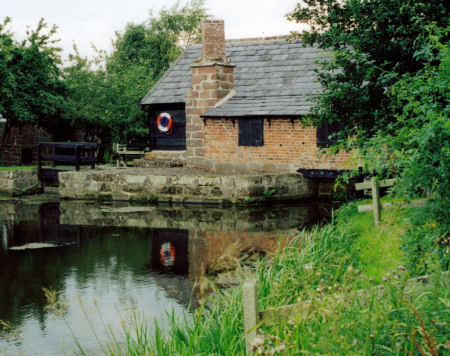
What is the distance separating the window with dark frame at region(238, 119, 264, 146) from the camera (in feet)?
78.9

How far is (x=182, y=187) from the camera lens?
20.6 metres

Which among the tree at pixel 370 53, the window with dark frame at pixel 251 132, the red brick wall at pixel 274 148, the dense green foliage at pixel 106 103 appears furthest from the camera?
the dense green foliage at pixel 106 103

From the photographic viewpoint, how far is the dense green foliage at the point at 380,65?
26.0 feet

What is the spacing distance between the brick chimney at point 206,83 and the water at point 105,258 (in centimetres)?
617

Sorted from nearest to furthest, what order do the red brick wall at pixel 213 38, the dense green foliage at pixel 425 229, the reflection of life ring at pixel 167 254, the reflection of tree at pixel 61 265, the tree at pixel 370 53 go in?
the dense green foliage at pixel 425 229, the reflection of tree at pixel 61 265, the tree at pixel 370 53, the reflection of life ring at pixel 167 254, the red brick wall at pixel 213 38

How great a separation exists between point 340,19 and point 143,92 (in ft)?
83.7

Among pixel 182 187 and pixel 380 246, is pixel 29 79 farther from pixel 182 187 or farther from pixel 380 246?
pixel 380 246

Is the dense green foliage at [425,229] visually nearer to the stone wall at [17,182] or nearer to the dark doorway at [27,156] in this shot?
the stone wall at [17,182]

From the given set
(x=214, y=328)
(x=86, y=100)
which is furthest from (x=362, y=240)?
(x=86, y=100)

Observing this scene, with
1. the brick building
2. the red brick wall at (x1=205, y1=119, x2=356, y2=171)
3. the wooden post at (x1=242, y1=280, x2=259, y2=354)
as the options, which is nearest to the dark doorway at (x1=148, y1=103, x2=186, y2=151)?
the brick building

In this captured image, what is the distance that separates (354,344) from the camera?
4.16 metres

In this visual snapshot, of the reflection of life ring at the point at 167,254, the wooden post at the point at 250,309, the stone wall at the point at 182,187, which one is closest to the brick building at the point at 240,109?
the stone wall at the point at 182,187

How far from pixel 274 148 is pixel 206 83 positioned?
420 cm

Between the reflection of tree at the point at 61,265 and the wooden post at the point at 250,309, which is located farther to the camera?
the reflection of tree at the point at 61,265
